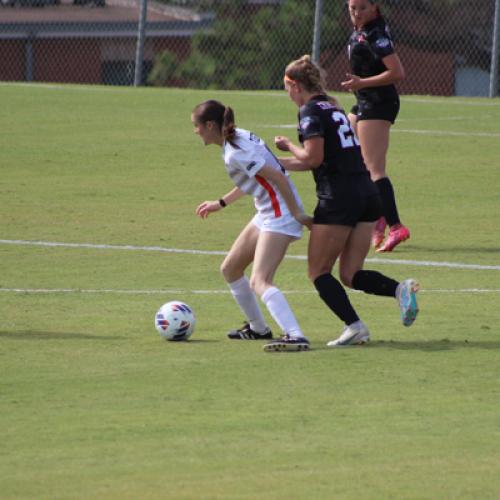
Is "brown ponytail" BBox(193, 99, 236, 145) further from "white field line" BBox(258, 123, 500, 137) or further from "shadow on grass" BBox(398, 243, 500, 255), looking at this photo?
"white field line" BBox(258, 123, 500, 137)

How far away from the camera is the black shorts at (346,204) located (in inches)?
389

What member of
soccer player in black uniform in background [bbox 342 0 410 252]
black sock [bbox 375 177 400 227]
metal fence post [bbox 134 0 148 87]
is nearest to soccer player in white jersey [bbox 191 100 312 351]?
soccer player in black uniform in background [bbox 342 0 410 252]

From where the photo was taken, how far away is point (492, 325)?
35.2 ft

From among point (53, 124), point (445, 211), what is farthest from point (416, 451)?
point (53, 124)

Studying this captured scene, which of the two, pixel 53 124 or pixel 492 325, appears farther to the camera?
pixel 53 124

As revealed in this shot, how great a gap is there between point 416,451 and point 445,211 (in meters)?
10.1

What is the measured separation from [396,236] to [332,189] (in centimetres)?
445

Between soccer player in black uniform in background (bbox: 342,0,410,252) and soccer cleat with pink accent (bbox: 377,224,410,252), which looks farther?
soccer cleat with pink accent (bbox: 377,224,410,252)

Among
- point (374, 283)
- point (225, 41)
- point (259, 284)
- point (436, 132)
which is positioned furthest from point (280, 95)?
point (259, 284)

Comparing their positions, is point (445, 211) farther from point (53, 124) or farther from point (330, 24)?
point (330, 24)

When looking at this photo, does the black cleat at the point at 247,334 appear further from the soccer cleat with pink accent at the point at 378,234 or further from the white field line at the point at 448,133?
the white field line at the point at 448,133

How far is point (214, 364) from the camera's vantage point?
948cm

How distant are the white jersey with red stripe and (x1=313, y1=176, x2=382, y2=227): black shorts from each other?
0.17 m

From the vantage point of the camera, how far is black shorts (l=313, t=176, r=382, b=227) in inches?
389
